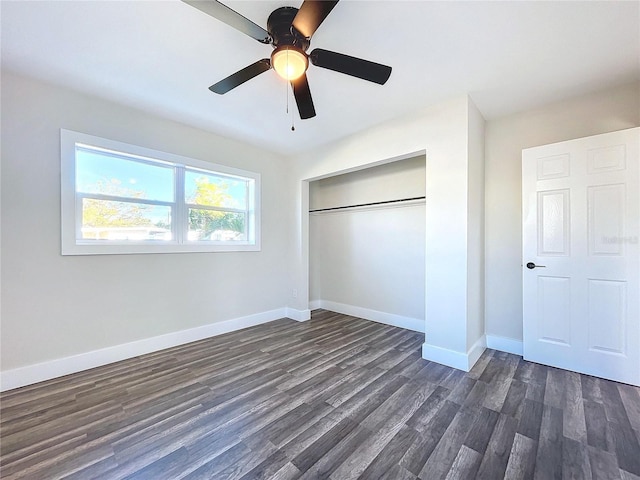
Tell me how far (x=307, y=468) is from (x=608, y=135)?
3533 mm

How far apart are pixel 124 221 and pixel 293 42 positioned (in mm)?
2537

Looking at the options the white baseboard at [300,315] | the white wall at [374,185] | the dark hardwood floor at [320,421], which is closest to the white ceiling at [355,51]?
the white wall at [374,185]

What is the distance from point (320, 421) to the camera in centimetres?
184

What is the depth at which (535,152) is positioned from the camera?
2.72m

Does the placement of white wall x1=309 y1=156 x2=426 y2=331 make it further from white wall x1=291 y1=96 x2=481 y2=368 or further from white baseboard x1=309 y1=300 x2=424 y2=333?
white wall x1=291 y1=96 x2=481 y2=368

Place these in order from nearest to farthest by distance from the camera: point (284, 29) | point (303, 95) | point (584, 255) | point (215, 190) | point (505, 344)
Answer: point (284, 29) < point (303, 95) < point (584, 255) < point (505, 344) < point (215, 190)

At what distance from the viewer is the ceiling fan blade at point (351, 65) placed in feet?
5.42

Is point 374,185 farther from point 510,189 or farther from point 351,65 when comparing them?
point 351,65

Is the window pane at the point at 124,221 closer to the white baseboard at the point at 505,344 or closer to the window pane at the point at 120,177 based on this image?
the window pane at the point at 120,177

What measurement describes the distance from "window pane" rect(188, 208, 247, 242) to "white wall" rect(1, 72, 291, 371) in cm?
28

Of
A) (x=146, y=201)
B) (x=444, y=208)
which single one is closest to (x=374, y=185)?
(x=444, y=208)

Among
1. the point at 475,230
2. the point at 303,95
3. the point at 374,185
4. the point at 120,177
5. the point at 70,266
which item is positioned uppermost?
the point at 303,95

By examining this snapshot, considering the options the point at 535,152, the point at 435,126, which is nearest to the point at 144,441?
the point at 435,126

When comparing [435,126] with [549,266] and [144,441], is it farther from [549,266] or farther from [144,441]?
[144,441]
